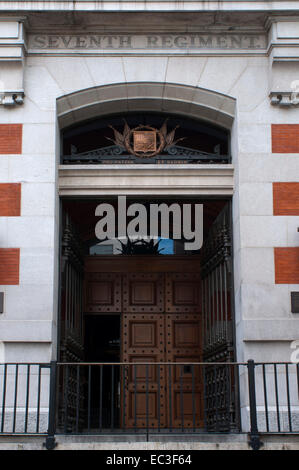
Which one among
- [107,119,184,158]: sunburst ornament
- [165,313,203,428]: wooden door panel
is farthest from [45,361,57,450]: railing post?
[165,313,203,428]: wooden door panel

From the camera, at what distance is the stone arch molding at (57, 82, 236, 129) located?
36.7ft

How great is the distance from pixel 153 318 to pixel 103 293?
3.14 feet

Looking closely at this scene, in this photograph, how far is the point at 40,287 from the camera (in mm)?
10406

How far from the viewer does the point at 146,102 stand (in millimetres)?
11516

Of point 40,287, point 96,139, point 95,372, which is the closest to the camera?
point 40,287

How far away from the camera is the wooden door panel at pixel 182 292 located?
1349 cm

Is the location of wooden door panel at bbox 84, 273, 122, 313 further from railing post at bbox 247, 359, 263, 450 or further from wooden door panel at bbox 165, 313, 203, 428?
railing post at bbox 247, 359, 263, 450

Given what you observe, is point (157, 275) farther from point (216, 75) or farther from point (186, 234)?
point (216, 75)

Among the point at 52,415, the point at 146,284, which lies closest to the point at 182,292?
the point at 146,284

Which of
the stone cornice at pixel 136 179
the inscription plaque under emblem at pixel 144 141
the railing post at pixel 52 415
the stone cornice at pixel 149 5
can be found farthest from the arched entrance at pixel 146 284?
the stone cornice at pixel 149 5

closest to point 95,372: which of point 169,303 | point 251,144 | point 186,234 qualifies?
point 169,303

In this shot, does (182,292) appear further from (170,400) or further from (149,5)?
(149,5)

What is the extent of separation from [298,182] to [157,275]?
3.71m

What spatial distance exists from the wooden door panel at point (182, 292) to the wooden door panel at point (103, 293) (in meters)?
0.85
